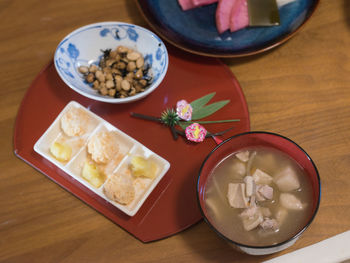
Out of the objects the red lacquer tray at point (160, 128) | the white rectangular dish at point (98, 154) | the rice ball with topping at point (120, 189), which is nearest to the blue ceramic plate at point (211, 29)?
the red lacquer tray at point (160, 128)

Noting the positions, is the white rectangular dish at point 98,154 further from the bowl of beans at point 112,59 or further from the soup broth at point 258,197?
the soup broth at point 258,197

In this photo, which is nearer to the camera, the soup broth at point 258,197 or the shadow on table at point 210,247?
the soup broth at point 258,197

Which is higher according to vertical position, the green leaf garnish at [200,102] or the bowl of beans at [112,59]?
the bowl of beans at [112,59]

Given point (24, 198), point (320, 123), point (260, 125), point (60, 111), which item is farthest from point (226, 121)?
point (24, 198)

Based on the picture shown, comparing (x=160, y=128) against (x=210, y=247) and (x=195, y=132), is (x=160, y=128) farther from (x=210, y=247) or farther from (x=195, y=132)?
(x=210, y=247)

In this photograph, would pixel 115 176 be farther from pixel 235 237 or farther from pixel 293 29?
pixel 293 29

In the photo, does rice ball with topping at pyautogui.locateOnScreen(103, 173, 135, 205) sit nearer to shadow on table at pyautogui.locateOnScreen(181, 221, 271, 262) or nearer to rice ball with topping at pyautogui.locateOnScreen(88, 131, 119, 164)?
rice ball with topping at pyautogui.locateOnScreen(88, 131, 119, 164)
